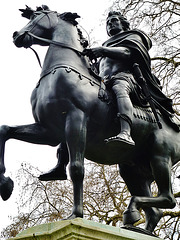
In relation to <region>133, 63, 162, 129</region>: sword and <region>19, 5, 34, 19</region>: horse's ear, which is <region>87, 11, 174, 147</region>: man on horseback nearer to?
<region>133, 63, 162, 129</region>: sword

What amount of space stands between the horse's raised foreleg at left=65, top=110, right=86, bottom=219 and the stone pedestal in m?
0.50

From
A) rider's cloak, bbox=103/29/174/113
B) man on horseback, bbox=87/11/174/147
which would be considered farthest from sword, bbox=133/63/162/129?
rider's cloak, bbox=103/29/174/113

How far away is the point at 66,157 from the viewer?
20.4 ft

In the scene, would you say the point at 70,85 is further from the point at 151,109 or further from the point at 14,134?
Result: the point at 151,109

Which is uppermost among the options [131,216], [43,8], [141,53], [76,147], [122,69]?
[43,8]

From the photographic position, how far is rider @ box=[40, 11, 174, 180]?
5910mm

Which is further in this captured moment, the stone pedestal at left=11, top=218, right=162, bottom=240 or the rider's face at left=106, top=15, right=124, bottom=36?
the rider's face at left=106, top=15, right=124, bottom=36

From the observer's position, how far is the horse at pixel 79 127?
219 inches

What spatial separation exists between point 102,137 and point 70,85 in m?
0.79

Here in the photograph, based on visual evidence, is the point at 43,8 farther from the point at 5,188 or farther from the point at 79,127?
the point at 5,188

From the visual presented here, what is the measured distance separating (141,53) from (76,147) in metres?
1.91

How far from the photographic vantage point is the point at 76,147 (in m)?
5.48

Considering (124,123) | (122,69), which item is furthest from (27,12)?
(124,123)

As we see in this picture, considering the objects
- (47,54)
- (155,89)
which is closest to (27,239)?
(47,54)
